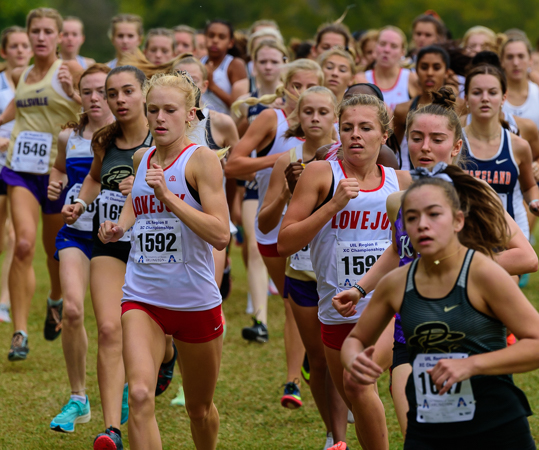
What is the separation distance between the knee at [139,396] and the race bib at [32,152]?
394 centimetres

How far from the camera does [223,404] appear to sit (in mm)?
6574

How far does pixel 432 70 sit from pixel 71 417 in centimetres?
430

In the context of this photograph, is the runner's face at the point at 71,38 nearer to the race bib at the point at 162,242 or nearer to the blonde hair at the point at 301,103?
the blonde hair at the point at 301,103

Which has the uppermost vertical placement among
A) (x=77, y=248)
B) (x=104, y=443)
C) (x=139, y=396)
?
(x=77, y=248)

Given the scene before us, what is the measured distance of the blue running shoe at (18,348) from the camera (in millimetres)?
7379

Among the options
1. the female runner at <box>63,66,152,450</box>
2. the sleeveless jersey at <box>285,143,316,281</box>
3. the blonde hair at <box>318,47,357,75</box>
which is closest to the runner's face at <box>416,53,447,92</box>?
the blonde hair at <box>318,47,357,75</box>

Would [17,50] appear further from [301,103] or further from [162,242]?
[162,242]

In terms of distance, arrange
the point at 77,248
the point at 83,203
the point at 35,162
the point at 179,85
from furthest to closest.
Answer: the point at 35,162
the point at 77,248
the point at 83,203
the point at 179,85

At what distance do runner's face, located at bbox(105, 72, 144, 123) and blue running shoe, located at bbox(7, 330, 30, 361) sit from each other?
8.72ft

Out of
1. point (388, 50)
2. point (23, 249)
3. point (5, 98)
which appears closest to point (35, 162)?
point (23, 249)

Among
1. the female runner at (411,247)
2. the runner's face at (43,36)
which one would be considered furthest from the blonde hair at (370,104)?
the runner's face at (43,36)

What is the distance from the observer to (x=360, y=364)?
10.5 ft

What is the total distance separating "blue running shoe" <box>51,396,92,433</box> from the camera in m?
5.61

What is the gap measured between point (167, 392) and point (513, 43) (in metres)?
5.01
